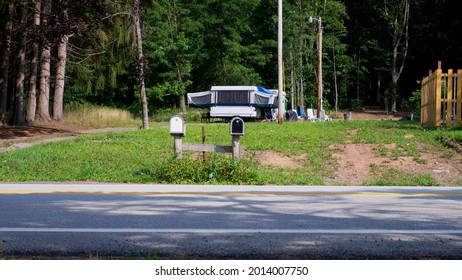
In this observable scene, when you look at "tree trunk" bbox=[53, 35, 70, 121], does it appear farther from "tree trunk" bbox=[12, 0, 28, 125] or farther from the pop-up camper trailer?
the pop-up camper trailer

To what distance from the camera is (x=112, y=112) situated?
124ft

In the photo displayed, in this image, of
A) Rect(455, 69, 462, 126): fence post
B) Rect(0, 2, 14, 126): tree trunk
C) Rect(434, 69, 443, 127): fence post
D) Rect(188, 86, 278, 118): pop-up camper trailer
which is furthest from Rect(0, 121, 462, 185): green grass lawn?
Rect(188, 86, 278, 118): pop-up camper trailer

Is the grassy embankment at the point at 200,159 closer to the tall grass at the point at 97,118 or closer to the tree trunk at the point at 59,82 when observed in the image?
the tall grass at the point at 97,118

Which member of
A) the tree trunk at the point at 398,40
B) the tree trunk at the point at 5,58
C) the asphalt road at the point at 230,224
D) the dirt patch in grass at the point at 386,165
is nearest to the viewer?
the asphalt road at the point at 230,224

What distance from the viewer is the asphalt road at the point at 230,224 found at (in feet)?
19.9

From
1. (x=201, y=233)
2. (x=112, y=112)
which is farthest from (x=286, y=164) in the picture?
(x=112, y=112)

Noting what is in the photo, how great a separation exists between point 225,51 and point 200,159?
141ft

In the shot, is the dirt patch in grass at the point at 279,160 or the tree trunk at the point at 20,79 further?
the tree trunk at the point at 20,79

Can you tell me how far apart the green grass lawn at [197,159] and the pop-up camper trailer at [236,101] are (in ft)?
53.8

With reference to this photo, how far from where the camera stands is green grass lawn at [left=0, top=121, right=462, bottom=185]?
14.2 m

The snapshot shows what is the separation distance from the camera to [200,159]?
48.7 feet

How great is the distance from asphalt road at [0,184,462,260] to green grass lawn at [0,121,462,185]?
3.04 m

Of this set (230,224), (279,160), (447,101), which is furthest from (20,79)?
(230,224)

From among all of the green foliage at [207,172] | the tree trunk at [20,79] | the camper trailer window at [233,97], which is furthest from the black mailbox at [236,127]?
the camper trailer window at [233,97]
